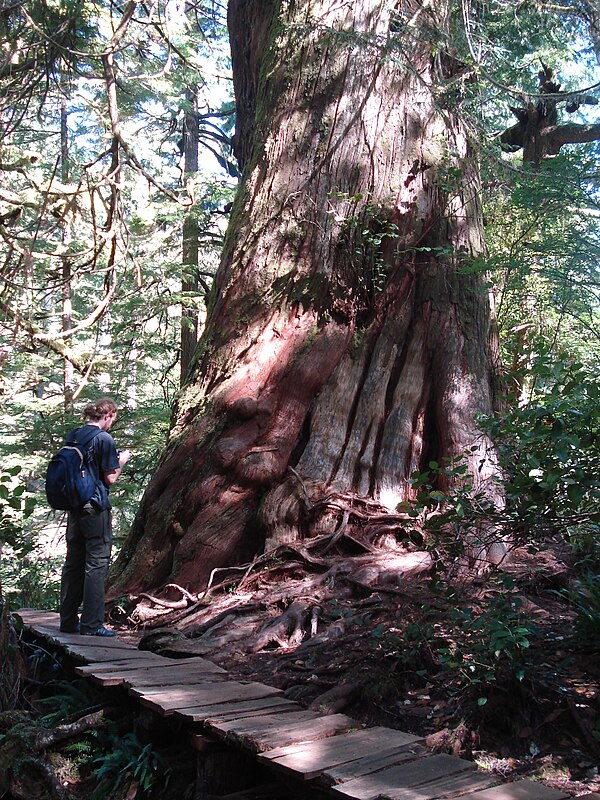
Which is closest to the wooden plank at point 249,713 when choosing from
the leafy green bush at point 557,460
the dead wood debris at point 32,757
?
the dead wood debris at point 32,757

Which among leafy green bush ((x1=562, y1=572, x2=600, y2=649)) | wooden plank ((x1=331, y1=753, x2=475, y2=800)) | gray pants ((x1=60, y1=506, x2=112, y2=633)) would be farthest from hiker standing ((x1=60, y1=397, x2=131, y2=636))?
leafy green bush ((x1=562, y1=572, x2=600, y2=649))

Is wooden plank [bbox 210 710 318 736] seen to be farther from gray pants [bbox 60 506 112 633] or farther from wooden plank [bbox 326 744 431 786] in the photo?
gray pants [bbox 60 506 112 633]

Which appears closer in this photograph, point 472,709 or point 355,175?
point 472,709

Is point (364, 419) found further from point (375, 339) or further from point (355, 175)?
point (355, 175)

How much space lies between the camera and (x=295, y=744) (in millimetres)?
2850

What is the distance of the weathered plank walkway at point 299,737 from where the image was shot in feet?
7.93

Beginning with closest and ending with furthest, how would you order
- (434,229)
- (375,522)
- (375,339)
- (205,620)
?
(205,620) < (375,522) < (375,339) < (434,229)

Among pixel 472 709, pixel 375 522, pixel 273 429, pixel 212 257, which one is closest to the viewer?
pixel 472 709

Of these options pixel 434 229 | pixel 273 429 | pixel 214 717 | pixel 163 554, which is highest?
pixel 434 229

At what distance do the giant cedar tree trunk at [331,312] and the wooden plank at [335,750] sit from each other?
2.58 m

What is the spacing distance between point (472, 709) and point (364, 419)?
3.32 meters

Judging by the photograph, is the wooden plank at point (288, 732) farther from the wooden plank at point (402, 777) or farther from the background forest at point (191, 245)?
the background forest at point (191, 245)

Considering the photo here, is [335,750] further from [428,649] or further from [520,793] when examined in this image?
[428,649]

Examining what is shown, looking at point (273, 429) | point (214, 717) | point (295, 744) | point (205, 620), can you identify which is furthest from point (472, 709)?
point (273, 429)
